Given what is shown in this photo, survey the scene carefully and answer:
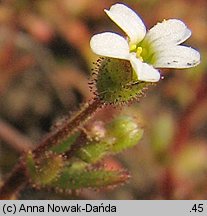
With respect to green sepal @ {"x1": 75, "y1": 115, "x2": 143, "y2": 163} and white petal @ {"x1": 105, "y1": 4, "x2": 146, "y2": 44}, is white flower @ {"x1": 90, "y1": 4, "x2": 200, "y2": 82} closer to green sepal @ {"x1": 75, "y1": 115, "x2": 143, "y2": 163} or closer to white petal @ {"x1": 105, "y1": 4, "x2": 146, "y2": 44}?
white petal @ {"x1": 105, "y1": 4, "x2": 146, "y2": 44}

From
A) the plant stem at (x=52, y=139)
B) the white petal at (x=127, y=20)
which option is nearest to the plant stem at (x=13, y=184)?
the plant stem at (x=52, y=139)

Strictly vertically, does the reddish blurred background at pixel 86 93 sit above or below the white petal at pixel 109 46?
above

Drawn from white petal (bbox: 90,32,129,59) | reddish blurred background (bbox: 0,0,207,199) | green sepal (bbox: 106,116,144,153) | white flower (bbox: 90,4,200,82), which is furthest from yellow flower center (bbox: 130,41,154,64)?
reddish blurred background (bbox: 0,0,207,199)

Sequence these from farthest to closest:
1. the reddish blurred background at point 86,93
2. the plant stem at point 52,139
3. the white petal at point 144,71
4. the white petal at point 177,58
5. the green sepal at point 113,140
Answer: the reddish blurred background at point 86,93 < the green sepal at point 113,140 < the plant stem at point 52,139 < the white petal at point 177,58 < the white petal at point 144,71

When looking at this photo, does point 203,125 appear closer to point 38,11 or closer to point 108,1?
point 108,1

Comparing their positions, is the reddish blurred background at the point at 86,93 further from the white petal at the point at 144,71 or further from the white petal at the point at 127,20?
the white petal at the point at 144,71

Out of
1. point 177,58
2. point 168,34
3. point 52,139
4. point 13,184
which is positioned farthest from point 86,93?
point 177,58
